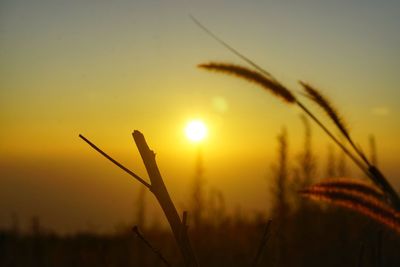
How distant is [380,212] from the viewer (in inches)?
63.5

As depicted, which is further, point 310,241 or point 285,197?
point 310,241

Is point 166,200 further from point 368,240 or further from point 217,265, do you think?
point 217,265

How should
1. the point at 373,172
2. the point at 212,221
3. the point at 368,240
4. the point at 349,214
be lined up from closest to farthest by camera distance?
the point at 373,172 → the point at 368,240 → the point at 349,214 → the point at 212,221

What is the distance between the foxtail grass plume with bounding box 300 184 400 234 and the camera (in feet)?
5.18

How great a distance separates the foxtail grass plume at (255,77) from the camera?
1811 mm

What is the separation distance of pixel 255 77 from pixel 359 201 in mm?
513

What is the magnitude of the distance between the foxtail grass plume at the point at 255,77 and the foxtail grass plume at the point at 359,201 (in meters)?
0.27

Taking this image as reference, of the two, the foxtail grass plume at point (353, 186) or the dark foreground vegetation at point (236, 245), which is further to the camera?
the dark foreground vegetation at point (236, 245)

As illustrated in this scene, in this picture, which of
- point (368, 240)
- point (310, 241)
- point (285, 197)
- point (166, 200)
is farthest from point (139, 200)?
point (166, 200)

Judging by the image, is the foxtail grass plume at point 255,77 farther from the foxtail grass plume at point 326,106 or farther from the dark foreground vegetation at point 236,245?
the dark foreground vegetation at point 236,245

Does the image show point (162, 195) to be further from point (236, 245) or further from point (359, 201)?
point (236, 245)

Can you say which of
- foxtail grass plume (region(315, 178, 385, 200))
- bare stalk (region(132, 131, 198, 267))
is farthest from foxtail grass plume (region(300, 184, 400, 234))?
bare stalk (region(132, 131, 198, 267))

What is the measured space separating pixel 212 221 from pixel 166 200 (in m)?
5.13

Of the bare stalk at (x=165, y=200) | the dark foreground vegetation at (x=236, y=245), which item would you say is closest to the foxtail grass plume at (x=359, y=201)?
the bare stalk at (x=165, y=200)
